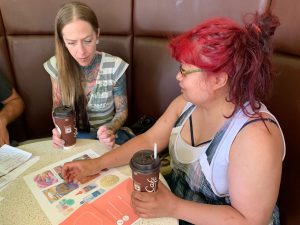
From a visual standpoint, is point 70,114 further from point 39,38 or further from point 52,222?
point 39,38

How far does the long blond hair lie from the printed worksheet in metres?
0.54

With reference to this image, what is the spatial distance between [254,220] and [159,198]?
11.2 inches

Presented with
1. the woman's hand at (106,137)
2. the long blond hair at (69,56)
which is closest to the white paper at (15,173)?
the woman's hand at (106,137)

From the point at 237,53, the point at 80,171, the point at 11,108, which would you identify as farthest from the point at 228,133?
the point at 11,108

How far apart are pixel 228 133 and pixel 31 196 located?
0.67 meters

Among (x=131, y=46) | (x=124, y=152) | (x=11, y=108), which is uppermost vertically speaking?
(x=131, y=46)

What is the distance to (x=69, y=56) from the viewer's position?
5.20 feet

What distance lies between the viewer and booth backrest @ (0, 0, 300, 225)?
150 cm

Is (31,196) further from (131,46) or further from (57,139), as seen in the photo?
(131,46)

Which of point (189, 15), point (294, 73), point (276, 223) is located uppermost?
point (189, 15)

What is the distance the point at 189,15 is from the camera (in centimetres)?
166

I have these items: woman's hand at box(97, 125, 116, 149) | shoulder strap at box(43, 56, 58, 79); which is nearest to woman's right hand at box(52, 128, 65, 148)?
woman's hand at box(97, 125, 116, 149)

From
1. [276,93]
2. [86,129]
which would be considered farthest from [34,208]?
[276,93]

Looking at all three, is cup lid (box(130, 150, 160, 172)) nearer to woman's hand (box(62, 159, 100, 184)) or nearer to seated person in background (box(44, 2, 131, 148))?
woman's hand (box(62, 159, 100, 184))
